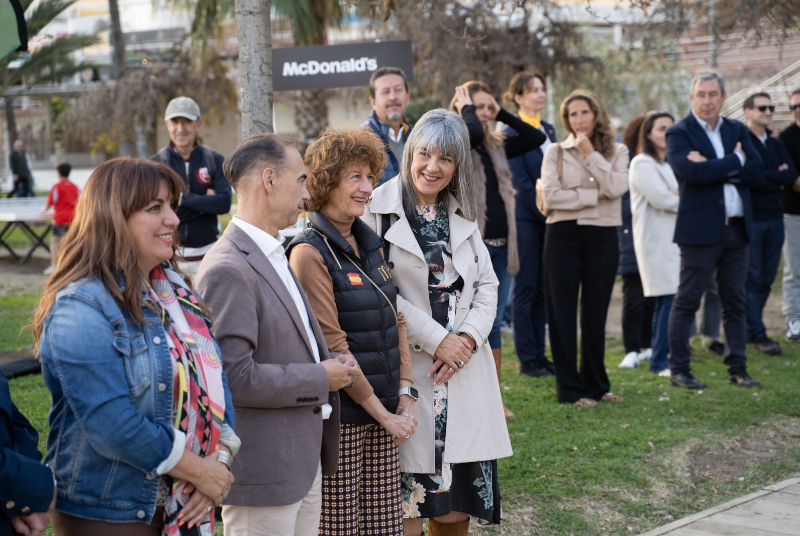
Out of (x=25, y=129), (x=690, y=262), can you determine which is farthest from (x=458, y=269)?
(x=25, y=129)

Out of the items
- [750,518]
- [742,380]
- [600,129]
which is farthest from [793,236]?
[750,518]

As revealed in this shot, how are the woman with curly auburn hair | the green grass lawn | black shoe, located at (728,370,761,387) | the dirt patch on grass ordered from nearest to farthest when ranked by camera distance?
the woman with curly auburn hair, the green grass lawn, the dirt patch on grass, black shoe, located at (728,370,761,387)

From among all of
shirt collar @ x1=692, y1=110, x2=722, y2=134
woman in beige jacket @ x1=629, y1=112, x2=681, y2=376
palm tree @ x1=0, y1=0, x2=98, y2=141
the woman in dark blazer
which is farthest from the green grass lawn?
palm tree @ x1=0, y1=0, x2=98, y2=141

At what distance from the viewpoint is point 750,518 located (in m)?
4.48

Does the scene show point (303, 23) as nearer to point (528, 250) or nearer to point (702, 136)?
point (528, 250)

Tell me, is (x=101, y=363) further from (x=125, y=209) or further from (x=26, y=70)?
(x=26, y=70)

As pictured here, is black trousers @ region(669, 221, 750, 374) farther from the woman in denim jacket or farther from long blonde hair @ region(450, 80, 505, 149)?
the woman in denim jacket

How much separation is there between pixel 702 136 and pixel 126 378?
583 centimetres

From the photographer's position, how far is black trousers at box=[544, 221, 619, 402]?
6.41 m

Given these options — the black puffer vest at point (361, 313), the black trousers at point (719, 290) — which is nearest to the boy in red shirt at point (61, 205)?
the black trousers at point (719, 290)

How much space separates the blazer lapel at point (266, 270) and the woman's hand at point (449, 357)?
2.98ft

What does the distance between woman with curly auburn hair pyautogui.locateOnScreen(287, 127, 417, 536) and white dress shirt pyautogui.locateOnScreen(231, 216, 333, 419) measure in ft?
0.61

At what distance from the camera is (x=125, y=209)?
8.01 feet

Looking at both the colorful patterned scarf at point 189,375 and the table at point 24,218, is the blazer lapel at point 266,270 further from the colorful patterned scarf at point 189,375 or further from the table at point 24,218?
the table at point 24,218
